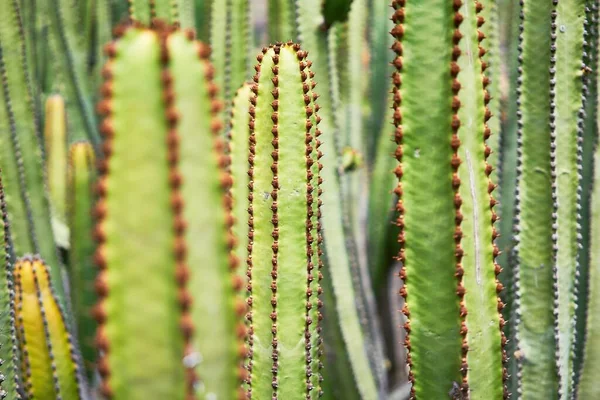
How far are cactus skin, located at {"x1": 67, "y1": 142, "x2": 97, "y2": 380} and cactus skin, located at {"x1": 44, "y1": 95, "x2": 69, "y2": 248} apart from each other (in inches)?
15.0

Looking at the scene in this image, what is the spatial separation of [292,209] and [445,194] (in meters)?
0.33

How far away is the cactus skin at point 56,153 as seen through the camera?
2777 millimetres

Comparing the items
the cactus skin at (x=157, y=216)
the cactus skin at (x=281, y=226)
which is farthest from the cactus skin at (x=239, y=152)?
the cactus skin at (x=157, y=216)

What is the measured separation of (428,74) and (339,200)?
2.85 ft

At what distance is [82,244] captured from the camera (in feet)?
7.67

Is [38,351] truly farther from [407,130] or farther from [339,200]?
[407,130]

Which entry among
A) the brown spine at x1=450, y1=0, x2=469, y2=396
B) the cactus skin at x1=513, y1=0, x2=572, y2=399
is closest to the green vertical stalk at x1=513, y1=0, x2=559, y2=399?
the cactus skin at x1=513, y1=0, x2=572, y2=399

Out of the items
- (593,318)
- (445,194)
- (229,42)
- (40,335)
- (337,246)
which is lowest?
(593,318)

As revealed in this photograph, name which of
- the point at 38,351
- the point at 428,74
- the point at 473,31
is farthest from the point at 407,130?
the point at 38,351

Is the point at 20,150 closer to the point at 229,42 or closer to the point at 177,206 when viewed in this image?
the point at 229,42

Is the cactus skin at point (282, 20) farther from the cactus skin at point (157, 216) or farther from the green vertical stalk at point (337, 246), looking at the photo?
the cactus skin at point (157, 216)

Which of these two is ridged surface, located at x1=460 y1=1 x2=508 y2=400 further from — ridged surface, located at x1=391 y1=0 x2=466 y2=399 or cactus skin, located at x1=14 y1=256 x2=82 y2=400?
cactus skin, located at x1=14 y1=256 x2=82 y2=400

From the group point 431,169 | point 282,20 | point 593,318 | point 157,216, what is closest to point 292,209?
point 431,169

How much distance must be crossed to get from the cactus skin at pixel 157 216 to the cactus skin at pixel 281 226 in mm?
545
